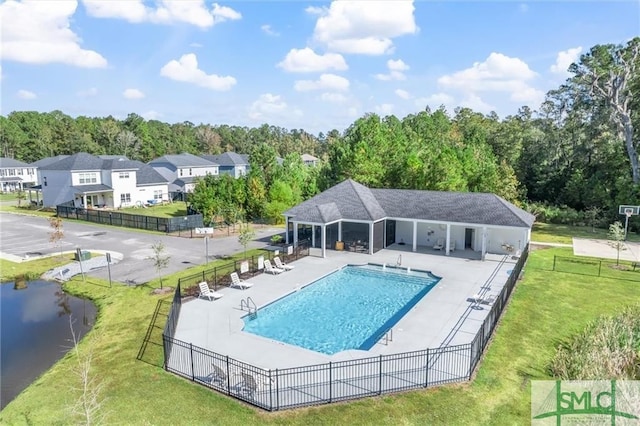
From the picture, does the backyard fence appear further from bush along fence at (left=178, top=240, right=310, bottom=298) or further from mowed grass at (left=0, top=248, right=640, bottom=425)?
bush along fence at (left=178, top=240, right=310, bottom=298)

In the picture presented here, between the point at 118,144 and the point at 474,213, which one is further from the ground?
the point at 118,144

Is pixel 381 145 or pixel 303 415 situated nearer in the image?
pixel 303 415

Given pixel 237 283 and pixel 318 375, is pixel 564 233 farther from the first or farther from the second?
pixel 318 375

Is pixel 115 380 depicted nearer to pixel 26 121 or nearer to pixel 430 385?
pixel 430 385

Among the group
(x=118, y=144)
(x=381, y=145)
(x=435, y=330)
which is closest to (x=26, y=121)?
(x=118, y=144)

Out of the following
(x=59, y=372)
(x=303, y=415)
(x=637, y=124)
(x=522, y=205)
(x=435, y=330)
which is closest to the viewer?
(x=303, y=415)

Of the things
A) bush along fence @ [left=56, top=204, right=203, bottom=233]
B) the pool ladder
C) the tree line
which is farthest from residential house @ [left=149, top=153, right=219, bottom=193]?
the pool ladder
